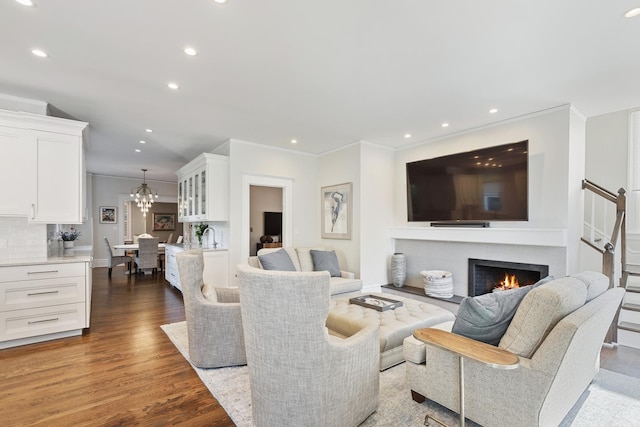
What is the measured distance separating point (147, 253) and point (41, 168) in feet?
13.7

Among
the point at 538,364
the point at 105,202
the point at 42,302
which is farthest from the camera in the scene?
the point at 105,202

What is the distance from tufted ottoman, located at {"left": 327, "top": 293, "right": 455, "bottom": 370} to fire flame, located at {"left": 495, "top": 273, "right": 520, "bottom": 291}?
1.70 m

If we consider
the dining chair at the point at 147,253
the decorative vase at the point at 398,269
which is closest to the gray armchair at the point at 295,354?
the decorative vase at the point at 398,269

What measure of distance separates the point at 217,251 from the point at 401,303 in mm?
3184

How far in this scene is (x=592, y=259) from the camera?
167 inches

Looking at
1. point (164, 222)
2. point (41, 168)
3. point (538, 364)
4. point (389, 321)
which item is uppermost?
point (41, 168)

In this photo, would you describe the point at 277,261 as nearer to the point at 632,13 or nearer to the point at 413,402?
the point at 413,402

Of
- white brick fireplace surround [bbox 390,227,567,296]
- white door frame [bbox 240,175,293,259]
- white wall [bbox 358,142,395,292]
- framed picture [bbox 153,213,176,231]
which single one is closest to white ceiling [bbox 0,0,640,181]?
white wall [bbox 358,142,395,292]

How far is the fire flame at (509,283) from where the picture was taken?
13.8 ft

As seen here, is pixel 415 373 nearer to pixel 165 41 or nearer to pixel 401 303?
pixel 401 303

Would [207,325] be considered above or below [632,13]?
below

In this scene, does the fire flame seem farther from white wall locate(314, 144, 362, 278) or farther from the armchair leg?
the armchair leg

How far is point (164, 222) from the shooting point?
37.4 feet

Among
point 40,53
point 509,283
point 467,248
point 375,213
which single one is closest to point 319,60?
point 40,53
